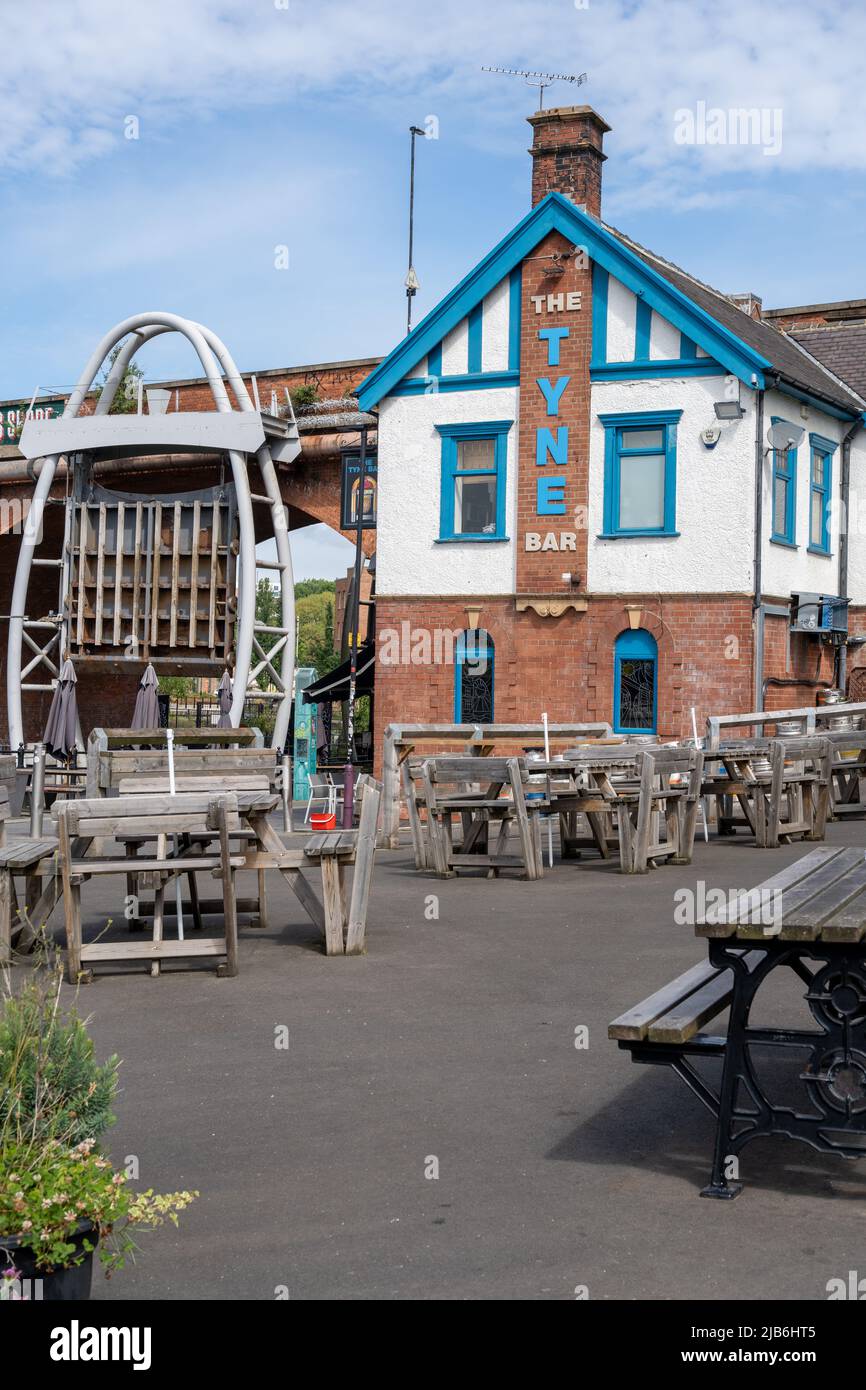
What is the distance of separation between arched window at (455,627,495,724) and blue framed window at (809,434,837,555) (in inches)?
204

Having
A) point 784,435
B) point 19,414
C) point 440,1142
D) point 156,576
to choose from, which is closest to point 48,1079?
point 440,1142

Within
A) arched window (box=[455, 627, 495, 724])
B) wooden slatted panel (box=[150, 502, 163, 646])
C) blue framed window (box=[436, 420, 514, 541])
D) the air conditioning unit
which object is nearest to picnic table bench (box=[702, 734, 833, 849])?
the air conditioning unit

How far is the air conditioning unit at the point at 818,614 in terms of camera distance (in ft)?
73.7

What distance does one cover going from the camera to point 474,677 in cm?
2305

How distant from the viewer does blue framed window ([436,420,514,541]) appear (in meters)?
23.0

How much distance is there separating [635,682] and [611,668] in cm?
40

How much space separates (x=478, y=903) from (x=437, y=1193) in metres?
6.92

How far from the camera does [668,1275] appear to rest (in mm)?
4297

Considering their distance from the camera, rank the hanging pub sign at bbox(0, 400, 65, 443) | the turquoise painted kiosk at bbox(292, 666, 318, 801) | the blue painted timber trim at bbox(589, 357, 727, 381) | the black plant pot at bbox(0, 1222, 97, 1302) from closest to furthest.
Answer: the black plant pot at bbox(0, 1222, 97, 1302) → the blue painted timber trim at bbox(589, 357, 727, 381) → the turquoise painted kiosk at bbox(292, 666, 318, 801) → the hanging pub sign at bbox(0, 400, 65, 443)

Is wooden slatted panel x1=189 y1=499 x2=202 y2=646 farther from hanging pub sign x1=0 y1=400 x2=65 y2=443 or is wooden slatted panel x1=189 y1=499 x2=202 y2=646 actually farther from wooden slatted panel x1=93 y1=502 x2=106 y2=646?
hanging pub sign x1=0 y1=400 x2=65 y2=443

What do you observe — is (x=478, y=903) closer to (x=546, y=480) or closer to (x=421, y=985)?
(x=421, y=985)

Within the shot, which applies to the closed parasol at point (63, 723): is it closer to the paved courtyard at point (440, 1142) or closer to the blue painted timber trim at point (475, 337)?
the blue painted timber trim at point (475, 337)

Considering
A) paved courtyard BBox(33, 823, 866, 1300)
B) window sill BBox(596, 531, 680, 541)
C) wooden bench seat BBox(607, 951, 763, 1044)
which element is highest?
window sill BBox(596, 531, 680, 541)

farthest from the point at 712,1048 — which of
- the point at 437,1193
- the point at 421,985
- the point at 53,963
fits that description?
the point at 53,963
